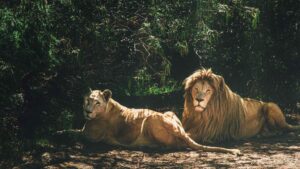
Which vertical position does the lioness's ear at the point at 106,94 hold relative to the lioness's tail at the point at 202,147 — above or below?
above

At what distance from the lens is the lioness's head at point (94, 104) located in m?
9.58

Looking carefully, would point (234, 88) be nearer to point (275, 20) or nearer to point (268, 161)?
point (275, 20)

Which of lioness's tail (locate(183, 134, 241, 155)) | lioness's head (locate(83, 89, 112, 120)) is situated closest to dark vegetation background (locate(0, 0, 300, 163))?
lioness's head (locate(83, 89, 112, 120))

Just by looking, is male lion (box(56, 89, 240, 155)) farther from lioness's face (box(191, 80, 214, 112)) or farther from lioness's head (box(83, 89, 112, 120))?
lioness's face (box(191, 80, 214, 112))

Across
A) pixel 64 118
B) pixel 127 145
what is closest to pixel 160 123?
pixel 127 145

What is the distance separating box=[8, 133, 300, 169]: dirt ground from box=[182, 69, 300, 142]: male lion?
47cm

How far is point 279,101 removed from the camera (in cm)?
1273

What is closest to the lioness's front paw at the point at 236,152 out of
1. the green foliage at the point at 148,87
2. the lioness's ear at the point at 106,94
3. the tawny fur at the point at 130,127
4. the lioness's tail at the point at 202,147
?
the lioness's tail at the point at 202,147

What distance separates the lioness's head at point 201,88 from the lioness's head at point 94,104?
51.7 inches

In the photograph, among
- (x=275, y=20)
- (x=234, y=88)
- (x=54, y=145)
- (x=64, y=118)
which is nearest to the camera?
(x=54, y=145)

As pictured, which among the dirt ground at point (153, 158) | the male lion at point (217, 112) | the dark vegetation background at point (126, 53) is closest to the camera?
the dark vegetation background at point (126, 53)

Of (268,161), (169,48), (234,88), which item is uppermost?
(169,48)

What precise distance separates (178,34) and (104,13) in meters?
1.68

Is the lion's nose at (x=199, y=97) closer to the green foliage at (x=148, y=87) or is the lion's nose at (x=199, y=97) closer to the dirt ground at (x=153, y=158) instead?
the dirt ground at (x=153, y=158)
